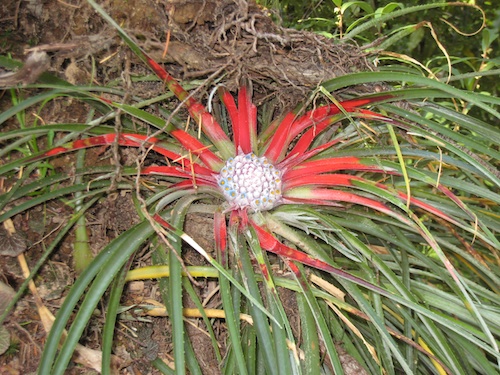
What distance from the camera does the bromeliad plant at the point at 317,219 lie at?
2.60 ft

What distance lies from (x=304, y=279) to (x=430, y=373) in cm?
43

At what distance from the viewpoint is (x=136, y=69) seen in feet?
3.05

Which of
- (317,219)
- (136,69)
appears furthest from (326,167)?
(136,69)

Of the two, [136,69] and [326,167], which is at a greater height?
[136,69]

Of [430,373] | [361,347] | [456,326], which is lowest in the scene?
[430,373]

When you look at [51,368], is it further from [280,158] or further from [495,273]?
[495,273]

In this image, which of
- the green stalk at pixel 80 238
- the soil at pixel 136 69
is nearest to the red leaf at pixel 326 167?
the soil at pixel 136 69

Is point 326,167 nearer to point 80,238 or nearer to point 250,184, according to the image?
point 250,184

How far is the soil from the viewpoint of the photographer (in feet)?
2.81

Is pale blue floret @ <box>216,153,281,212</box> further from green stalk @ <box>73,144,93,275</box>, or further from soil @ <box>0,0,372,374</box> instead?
green stalk @ <box>73,144,93,275</box>

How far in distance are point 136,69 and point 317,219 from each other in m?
0.43

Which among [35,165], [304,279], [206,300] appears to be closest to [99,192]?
[35,165]

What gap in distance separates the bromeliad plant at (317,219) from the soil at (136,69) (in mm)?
58

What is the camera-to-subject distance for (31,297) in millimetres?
856
